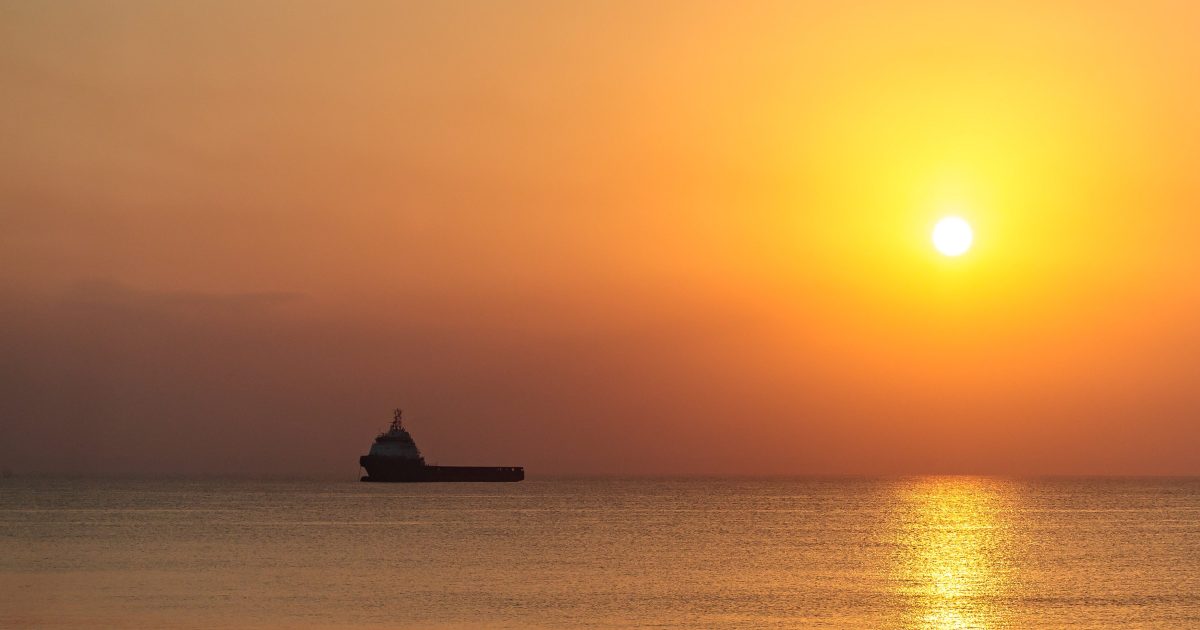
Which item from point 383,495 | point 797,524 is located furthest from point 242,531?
point 383,495

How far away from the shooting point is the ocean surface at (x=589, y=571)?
49.5 m

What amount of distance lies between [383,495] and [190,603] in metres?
127

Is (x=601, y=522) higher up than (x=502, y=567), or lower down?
higher up

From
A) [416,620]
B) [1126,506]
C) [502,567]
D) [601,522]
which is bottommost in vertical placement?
[416,620]

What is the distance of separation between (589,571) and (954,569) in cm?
2000

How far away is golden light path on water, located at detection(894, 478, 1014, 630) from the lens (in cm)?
5044

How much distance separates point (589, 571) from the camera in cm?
6725

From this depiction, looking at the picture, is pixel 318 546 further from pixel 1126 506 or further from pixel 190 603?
pixel 1126 506

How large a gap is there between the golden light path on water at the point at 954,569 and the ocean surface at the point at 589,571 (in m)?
0.21

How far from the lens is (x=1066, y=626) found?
48125mm

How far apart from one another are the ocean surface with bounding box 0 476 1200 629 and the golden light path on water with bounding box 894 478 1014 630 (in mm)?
207

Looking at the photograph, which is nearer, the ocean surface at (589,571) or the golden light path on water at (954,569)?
the ocean surface at (589,571)

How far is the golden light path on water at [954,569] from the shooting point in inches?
1986

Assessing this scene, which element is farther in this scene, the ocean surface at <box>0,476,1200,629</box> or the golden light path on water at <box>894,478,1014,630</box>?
the golden light path on water at <box>894,478,1014,630</box>
